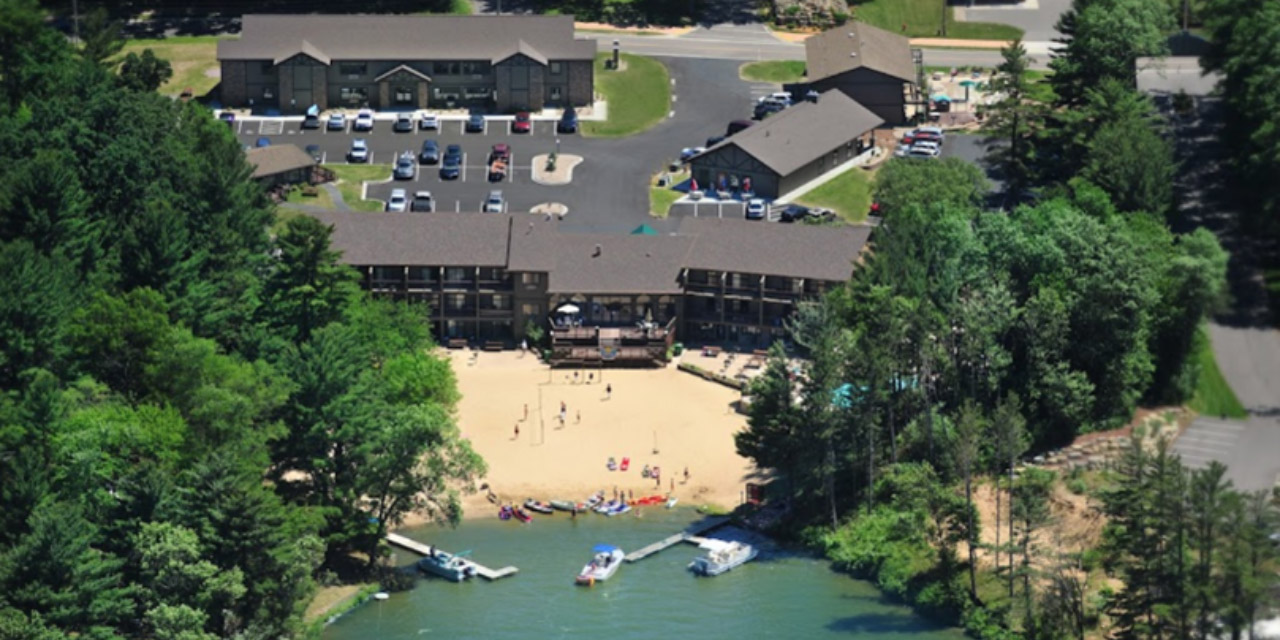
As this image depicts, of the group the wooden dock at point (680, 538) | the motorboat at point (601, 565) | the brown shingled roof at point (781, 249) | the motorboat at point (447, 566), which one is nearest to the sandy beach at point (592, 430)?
the wooden dock at point (680, 538)

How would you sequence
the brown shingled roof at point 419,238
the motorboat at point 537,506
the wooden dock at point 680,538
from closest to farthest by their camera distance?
the wooden dock at point 680,538 → the motorboat at point 537,506 → the brown shingled roof at point 419,238

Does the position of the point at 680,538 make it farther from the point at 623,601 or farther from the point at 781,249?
the point at 781,249

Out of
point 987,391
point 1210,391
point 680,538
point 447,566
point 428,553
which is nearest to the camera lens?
point 447,566

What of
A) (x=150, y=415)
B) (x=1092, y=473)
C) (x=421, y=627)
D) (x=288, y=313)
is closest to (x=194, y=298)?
(x=288, y=313)

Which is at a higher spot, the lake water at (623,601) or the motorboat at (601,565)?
the motorboat at (601,565)

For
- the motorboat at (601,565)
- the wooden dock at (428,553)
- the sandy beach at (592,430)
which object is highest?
the sandy beach at (592,430)

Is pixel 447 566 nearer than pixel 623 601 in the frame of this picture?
No

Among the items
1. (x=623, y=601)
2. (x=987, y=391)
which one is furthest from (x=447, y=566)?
(x=987, y=391)

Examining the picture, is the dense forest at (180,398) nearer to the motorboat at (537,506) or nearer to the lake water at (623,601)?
the lake water at (623,601)
